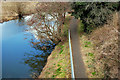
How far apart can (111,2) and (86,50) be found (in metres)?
6.94

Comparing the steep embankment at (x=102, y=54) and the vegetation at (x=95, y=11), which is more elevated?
the vegetation at (x=95, y=11)

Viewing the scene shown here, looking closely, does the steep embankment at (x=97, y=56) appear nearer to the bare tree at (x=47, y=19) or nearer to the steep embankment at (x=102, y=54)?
the steep embankment at (x=102, y=54)

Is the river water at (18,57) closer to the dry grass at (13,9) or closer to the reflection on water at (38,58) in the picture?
the reflection on water at (38,58)

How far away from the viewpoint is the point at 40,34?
17.4m

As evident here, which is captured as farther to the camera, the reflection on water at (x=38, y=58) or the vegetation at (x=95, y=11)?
the reflection on water at (x=38, y=58)

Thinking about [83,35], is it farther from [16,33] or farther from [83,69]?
[16,33]

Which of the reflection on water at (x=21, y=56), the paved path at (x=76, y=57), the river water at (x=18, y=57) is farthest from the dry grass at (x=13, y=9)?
the paved path at (x=76, y=57)

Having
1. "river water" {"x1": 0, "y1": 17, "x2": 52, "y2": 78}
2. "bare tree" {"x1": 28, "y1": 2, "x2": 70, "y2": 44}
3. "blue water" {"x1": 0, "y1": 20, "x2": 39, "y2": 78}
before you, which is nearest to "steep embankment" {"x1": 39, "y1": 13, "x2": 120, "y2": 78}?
"river water" {"x1": 0, "y1": 17, "x2": 52, "y2": 78}

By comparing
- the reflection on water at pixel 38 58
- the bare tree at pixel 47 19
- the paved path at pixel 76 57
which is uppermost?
the bare tree at pixel 47 19

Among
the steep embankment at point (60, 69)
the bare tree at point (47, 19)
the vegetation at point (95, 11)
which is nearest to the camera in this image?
the steep embankment at point (60, 69)

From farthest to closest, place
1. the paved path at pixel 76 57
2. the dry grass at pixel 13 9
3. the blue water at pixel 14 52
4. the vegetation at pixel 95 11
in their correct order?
the dry grass at pixel 13 9 → the blue water at pixel 14 52 → the vegetation at pixel 95 11 → the paved path at pixel 76 57

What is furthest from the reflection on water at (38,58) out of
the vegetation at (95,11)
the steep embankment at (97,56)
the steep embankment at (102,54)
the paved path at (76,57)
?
the vegetation at (95,11)

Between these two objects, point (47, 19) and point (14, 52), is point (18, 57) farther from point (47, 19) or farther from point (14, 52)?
point (47, 19)

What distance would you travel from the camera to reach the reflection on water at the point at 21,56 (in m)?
15.4
